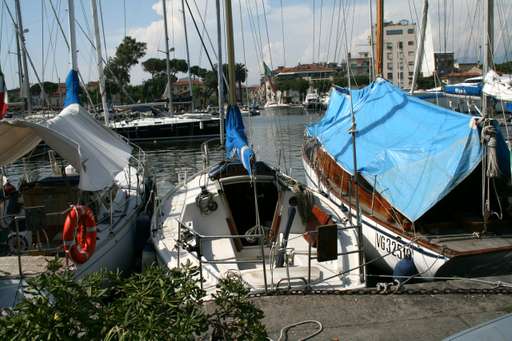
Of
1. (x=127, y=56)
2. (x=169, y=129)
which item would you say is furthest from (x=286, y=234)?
(x=127, y=56)

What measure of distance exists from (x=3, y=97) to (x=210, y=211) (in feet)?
15.0

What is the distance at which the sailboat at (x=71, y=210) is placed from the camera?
7449 mm

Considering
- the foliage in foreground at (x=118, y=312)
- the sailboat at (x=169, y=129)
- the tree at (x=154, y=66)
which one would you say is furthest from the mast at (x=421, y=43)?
the tree at (x=154, y=66)

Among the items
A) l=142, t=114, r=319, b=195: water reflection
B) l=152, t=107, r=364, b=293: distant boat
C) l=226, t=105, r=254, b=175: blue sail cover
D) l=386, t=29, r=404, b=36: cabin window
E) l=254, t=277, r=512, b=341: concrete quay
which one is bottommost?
l=142, t=114, r=319, b=195: water reflection

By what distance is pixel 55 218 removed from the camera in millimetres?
9258

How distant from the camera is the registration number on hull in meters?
8.55

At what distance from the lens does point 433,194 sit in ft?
28.4

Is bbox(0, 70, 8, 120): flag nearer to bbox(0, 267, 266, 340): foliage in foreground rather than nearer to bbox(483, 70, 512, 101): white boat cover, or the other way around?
bbox(0, 267, 266, 340): foliage in foreground

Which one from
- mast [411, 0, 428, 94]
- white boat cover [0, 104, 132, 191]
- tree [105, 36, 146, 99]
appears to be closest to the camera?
white boat cover [0, 104, 132, 191]

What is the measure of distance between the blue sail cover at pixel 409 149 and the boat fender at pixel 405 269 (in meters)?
Result: 0.86

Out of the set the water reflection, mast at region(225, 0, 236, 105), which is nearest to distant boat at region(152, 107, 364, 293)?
mast at region(225, 0, 236, 105)

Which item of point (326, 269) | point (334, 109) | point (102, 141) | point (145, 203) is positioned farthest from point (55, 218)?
point (334, 109)

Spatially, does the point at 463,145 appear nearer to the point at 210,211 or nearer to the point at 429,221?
the point at 429,221

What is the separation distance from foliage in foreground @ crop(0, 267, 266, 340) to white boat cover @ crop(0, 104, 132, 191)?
5.04 meters
